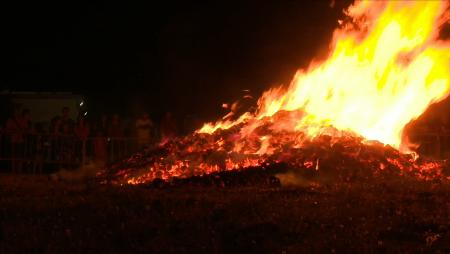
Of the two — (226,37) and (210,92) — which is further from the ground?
(226,37)

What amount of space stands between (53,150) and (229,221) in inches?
417

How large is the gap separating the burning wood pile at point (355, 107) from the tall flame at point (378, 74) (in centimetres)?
3

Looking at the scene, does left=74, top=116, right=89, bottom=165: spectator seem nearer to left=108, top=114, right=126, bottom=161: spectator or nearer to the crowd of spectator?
the crowd of spectator

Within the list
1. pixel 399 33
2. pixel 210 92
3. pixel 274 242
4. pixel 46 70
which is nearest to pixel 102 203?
pixel 274 242

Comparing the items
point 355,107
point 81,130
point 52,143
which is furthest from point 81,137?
point 355,107

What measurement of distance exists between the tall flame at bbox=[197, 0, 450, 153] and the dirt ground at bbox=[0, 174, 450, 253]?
4.61 meters

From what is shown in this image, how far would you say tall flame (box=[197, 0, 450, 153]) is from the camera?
1700cm

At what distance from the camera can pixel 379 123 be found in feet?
58.2

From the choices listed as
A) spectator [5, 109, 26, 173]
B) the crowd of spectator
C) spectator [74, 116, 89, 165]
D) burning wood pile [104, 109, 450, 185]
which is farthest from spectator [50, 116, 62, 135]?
burning wood pile [104, 109, 450, 185]

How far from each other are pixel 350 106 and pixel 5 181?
9.25 metres

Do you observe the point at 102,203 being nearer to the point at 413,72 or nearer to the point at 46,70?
the point at 413,72

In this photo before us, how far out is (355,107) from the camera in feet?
58.2

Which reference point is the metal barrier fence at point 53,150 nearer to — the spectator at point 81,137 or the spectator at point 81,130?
the spectator at point 81,137

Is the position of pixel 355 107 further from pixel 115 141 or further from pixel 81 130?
pixel 81 130
